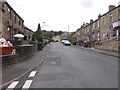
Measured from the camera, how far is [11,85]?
4.91 metres

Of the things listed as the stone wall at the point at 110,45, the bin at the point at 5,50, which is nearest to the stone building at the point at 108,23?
the stone wall at the point at 110,45

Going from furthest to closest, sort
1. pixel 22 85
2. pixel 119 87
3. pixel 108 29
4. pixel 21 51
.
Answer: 1. pixel 108 29
2. pixel 21 51
3. pixel 22 85
4. pixel 119 87

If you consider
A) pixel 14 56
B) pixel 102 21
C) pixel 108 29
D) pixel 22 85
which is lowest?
pixel 22 85

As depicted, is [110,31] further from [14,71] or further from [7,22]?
[14,71]

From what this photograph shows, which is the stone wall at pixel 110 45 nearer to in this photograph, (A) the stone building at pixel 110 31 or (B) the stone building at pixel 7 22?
(A) the stone building at pixel 110 31

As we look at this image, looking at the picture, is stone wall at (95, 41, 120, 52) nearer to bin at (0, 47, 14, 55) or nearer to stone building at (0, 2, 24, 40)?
bin at (0, 47, 14, 55)

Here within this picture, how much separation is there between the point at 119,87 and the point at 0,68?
6153mm

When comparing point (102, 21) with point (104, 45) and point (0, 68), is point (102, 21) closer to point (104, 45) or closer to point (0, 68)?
point (104, 45)

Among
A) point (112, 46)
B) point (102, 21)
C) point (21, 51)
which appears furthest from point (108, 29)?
point (21, 51)

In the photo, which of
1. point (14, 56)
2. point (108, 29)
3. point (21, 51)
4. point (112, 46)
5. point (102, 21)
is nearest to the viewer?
point (14, 56)

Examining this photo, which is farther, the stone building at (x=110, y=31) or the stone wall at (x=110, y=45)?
the stone building at (x=110, y=31)

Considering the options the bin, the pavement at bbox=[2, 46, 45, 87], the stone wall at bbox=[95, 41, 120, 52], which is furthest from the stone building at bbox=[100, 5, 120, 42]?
the pavement at bbox=[2, 46, 45, 87]

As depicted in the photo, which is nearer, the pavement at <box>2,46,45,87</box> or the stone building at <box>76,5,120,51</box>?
the pavement at <box>2,46,45,87</box>

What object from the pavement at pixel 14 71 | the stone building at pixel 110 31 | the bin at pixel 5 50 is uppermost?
the stone building at pixel 110 31
